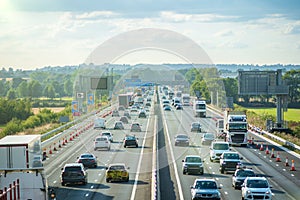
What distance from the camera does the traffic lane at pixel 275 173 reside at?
33.6 m

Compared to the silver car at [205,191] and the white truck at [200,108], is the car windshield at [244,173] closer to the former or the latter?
the silver car at [205,191]

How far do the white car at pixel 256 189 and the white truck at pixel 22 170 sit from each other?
11.1 meters

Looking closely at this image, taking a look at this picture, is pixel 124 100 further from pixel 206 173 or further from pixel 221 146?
pixel 206 173

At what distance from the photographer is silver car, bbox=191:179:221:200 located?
30.0 metres

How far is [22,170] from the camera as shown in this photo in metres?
22.6

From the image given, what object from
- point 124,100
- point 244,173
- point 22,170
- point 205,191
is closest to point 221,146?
point 244,173

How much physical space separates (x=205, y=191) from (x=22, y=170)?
10.5 m

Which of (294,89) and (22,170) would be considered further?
(294,89)

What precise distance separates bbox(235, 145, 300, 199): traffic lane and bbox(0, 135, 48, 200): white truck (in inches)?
536

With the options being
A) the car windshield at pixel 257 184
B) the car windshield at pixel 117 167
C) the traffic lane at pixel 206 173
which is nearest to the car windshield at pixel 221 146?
the traffic lane at pixel 206 173

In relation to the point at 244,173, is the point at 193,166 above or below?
below

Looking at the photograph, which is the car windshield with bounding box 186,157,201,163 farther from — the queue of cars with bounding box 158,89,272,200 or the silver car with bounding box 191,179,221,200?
the silver car with bounding box 191,179,221,200

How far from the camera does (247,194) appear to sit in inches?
1198

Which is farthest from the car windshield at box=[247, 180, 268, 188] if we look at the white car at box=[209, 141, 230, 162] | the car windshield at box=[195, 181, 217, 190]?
the white car at box=[209, 141, 230, 162]
